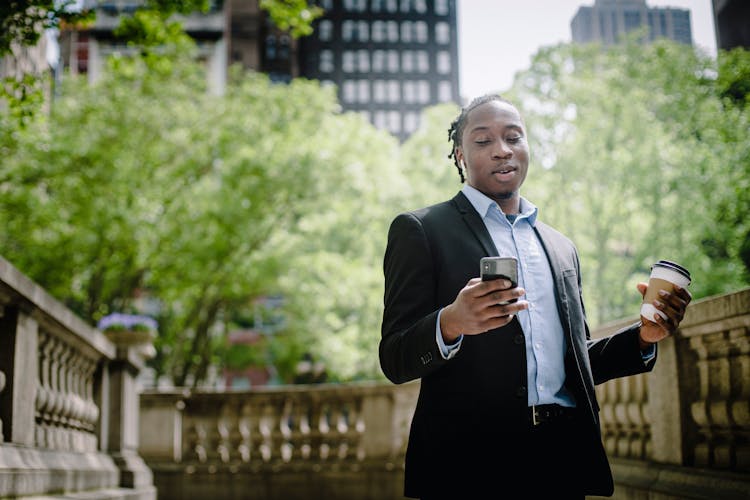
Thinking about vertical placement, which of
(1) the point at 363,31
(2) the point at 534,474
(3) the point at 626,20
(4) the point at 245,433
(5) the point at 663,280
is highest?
(1) the point at 363,31

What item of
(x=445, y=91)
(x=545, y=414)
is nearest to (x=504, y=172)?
(x=545, y=414)

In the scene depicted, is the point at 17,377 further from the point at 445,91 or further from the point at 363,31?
the point at 363,31

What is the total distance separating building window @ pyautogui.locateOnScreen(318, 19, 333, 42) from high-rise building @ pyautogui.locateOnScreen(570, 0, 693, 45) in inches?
2725

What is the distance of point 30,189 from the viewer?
67.5 ft

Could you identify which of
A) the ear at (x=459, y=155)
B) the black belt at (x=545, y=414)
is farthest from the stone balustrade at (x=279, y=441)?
the black belt at (x=545, y=414)

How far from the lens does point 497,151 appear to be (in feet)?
8.95

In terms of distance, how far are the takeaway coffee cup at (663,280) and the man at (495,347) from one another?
25mm

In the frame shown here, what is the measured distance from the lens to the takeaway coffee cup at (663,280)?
2635 mm

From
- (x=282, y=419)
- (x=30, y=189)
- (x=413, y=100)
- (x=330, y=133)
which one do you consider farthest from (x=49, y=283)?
(x=413, y=100)

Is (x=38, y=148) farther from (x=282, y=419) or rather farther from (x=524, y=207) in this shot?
(x=524, y=207)

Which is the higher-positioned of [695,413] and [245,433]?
[695,413]

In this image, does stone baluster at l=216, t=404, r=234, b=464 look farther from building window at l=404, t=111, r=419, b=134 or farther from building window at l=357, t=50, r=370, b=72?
building window at l=357, t=50, r=370, b=72

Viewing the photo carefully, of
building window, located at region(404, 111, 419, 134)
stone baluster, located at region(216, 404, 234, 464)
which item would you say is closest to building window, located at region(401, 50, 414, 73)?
building window, located at region(404, 111, 419, 134)

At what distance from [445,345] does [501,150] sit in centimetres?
72
